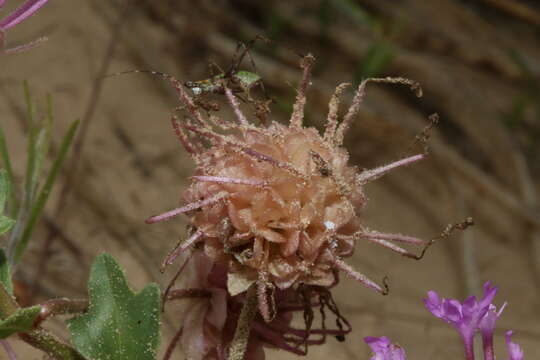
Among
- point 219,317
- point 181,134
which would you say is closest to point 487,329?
point 219,317

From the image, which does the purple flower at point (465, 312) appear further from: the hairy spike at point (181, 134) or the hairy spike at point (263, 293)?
the hairy spike at point (181, 134)

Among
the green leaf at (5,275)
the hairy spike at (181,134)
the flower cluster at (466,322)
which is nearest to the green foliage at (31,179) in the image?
the green leaf at (5,275)

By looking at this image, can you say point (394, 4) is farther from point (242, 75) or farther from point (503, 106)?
point (242, 75)

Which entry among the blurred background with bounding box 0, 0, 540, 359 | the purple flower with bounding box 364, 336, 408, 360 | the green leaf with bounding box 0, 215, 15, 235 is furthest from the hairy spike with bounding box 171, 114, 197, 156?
the blurred background with bounding box 0, 0, 540, 359

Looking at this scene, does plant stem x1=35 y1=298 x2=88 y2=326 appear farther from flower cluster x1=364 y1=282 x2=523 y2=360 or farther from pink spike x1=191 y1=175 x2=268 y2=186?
flower cluster x1=364 y1=282 x2=523 y2=360

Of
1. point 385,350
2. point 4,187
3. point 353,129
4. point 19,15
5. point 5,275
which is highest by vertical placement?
point 353,129

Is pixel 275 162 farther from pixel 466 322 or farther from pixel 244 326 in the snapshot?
pixel 466 322

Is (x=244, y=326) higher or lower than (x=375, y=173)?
→ lower

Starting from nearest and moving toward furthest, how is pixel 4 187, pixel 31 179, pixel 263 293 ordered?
pixel 263 293 → pixel 4 187 → pixel 31 179
